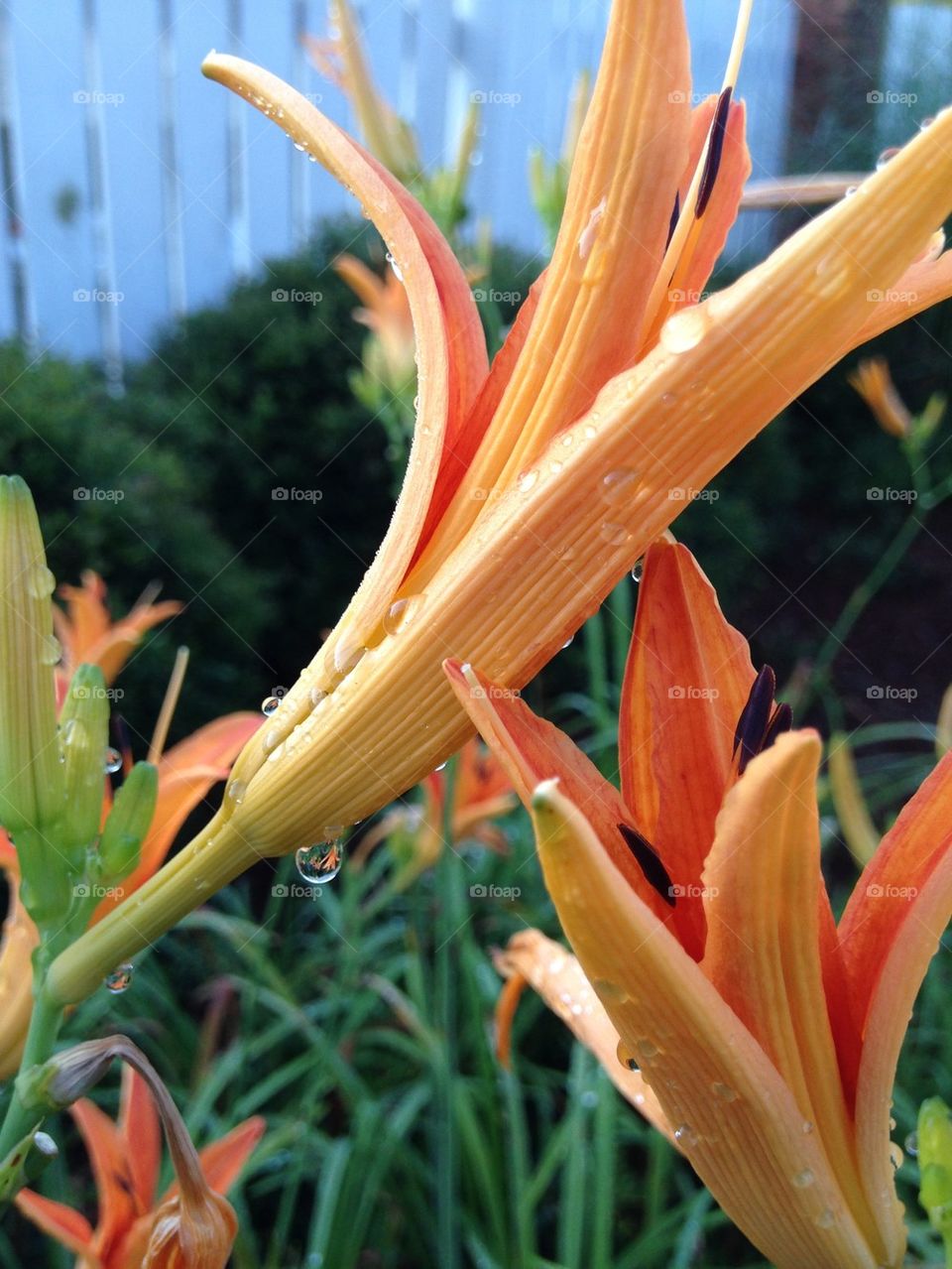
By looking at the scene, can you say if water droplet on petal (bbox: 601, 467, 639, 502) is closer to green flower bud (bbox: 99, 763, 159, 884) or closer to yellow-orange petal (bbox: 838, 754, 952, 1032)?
yellow-orange petal (bbox: 838, 754, 952, 1032)

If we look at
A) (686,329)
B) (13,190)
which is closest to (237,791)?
(686,329)

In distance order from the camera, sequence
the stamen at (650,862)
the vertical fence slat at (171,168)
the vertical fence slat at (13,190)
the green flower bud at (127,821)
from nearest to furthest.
→ the stamen at (650,862) < the green flower bud at (127,821) < the vertical fence slat at (13,190) < the vertical fence slat at (171,168)

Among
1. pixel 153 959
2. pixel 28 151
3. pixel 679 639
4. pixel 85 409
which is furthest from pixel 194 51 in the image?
pixel 679 639

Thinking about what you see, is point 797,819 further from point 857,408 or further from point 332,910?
point 857,408

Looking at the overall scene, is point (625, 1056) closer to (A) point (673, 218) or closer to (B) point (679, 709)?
(B) point (679, 709)

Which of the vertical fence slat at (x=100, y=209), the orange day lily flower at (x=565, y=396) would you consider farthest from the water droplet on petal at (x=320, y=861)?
the vertical fence slat at (x=100, y=209)

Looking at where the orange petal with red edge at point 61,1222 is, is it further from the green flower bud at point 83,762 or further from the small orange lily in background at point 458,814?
the small orange lily in background at point 458,814
